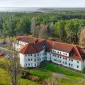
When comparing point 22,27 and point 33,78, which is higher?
point 22,27

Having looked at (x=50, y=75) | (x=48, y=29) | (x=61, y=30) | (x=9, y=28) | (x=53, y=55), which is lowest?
(x=50, y=75)

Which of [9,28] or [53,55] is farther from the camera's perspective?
[9,28]

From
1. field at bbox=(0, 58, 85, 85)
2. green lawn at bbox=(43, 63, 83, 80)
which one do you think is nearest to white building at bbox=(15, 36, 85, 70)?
green lawn at bbox=(43, 63, 83, 80)

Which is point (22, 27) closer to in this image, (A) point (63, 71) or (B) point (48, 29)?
(B) point (48, 29)


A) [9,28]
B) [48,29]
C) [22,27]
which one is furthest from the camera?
[22,27]

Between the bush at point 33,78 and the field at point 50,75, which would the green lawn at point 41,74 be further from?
the bush at point 33,78

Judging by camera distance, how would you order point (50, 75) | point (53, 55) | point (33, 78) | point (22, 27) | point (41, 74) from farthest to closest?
point (22, 27)
point (53, 55)
point (41, 74)
point (50, 75)
point (33, 78)

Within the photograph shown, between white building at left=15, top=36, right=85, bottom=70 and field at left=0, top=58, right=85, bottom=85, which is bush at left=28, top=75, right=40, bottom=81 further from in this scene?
white building at left=15, top=36, right=85, bottom=70

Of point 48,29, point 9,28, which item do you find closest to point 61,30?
point 48,29

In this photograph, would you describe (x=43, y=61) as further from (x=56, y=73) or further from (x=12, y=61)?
(x=12, y=61)
